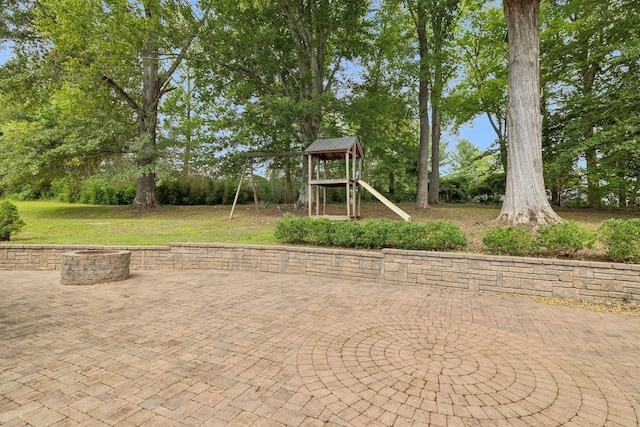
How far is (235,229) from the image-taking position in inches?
384

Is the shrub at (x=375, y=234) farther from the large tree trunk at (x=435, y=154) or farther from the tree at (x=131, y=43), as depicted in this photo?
the tree at (x=131, y=43)

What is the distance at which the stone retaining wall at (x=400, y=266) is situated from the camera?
4.39 meters

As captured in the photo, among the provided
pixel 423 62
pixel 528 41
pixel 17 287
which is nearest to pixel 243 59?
pixel 423 62

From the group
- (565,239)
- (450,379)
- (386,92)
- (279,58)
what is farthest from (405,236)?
(279,58)

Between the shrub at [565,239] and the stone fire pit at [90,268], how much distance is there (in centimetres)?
725

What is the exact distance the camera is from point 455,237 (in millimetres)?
5574

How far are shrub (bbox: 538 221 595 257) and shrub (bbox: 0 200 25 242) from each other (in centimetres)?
1164

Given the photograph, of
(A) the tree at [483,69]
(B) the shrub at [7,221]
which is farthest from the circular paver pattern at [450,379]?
(A) the tree at [483,69]

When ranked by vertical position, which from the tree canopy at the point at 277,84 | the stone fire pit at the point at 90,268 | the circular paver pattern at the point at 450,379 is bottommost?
the circular paver pattern at the point at 450,379

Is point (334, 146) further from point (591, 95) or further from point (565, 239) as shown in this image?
point (591, 95)

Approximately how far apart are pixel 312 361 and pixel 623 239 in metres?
4.89

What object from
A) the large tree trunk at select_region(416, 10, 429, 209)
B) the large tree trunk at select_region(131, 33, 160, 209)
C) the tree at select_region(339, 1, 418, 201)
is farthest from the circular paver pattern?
the large tree trunk at select_region(131, 33, 160, 209)

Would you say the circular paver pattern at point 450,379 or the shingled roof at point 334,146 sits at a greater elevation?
the shingled roof at point 334,146

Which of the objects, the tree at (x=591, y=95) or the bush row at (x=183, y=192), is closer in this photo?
the tree at (x=591, y=95)
